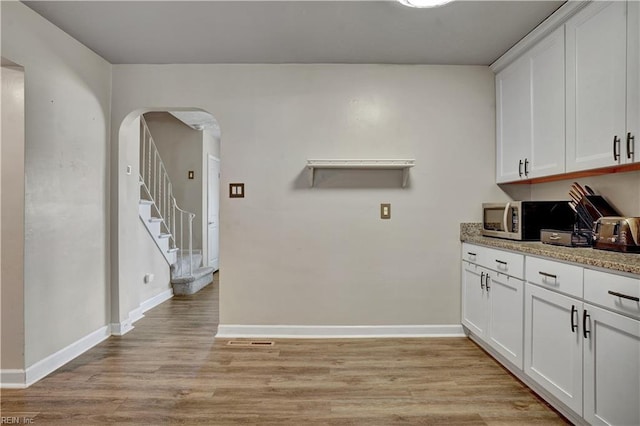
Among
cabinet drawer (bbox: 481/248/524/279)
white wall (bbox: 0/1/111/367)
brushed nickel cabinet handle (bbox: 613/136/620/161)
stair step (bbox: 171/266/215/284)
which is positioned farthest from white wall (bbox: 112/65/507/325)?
stair step (bbox: 171/266/215/284)

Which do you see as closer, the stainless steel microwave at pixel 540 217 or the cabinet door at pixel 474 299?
the stainless steel microwave at pixel 540 217

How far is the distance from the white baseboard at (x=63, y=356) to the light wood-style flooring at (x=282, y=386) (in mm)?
56

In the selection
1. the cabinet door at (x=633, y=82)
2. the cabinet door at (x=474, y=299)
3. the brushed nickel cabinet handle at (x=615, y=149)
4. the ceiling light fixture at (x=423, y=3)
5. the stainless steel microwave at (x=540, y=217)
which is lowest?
the cabinet door at (x=474, y=299)

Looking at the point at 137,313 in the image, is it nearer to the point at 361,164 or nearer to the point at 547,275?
the point at 361,164

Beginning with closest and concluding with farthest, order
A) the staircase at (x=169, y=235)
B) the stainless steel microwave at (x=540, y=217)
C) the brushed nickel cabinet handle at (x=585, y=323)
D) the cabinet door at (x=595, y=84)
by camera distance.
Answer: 1. the brushed nickel cabinet handle at (x=585, y=323)
2. the cabinet door at (x=595, y=84)
3. the stainless steel microwave at (x=540, y=217)
4. the staircase at (x=169, y=235)

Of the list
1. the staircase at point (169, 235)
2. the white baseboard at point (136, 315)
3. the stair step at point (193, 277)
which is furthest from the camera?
the stair step at point (193, 277)

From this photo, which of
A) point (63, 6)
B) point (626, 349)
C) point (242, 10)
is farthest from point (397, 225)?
point (63, 6)

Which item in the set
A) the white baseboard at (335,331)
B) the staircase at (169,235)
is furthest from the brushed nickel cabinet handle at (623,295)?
the staircase at (169,235)

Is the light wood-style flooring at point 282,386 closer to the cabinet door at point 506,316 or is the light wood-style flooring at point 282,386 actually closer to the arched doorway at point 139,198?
the cabinet door at point 506,316

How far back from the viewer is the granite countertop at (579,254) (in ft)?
4.96

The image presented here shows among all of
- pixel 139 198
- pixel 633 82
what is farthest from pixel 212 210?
pixel 633 82

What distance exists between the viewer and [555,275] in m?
1.90

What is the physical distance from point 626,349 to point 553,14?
2.03 metres

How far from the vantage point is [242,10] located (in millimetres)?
2248
